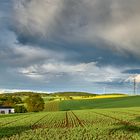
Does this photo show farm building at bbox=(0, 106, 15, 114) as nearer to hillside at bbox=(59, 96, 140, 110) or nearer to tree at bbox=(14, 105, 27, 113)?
tree at bbox=(14, 105, 27, 113)

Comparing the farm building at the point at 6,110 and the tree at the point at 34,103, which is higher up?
the tree at the point at 34,103

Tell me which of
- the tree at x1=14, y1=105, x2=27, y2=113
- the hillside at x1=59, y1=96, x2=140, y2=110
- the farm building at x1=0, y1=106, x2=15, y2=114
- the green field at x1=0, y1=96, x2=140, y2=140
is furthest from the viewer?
the farm building at x1=0, y1=106, x2=15, y2=114

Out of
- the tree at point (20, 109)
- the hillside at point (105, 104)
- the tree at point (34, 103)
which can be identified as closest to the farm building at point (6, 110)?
the tree at point (20, 109)

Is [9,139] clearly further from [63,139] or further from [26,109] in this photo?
[26,109]

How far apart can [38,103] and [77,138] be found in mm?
113158

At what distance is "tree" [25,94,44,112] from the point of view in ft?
471

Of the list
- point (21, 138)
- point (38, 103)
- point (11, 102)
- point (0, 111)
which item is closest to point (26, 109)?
point (38, 103)

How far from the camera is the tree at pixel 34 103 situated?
471ft

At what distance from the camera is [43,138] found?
33250mm

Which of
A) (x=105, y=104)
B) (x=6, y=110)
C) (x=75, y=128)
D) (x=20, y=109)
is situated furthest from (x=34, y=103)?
(x=75, y=128)

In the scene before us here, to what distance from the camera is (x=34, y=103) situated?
144750 mm

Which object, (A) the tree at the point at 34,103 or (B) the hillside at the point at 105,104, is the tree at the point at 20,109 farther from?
(B) the hillside at the point at 105,104

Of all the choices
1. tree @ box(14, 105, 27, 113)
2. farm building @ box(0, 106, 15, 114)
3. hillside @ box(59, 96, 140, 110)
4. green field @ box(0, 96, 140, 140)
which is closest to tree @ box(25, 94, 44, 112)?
tree @ box(14, 105, 27, 113)

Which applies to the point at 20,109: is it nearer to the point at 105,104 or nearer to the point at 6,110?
the point at 6,110
